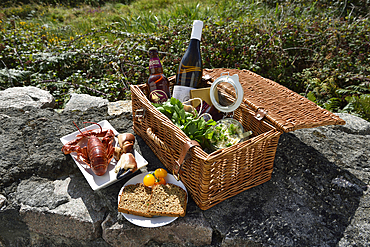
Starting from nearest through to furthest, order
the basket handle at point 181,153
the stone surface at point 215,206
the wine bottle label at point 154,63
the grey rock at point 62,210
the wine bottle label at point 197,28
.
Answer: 1. the basket handle at point 181,153
2. the stone surface at point 215,206
3. the grey rock at point 62,210
4. the wine bottle label at point 197,28
5. the wine bottle label at point 154,63

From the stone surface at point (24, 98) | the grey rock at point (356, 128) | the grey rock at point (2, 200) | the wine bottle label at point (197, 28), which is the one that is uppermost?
the wine bottle label at point (197, 28)

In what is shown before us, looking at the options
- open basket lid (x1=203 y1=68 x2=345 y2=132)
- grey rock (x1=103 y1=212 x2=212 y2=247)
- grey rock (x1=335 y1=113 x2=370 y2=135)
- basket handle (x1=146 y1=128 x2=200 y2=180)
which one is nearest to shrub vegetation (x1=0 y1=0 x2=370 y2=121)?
grey rock (x1=335 y1=113 x2=370 y2=135)

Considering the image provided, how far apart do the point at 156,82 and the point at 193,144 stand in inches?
35.1

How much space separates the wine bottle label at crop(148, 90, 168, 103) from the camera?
204 cm

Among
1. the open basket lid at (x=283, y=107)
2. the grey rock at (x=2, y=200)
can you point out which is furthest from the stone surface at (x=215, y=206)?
the open basket lid at (x=283, y=107)

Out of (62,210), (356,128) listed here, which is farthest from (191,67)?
(356,128)

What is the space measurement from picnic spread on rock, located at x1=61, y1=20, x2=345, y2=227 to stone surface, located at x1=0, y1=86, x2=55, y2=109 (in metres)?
1.06

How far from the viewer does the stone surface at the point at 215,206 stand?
157cm

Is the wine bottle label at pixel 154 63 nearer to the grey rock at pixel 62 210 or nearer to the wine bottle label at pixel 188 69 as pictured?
the wine bottle label at pixel 188 69

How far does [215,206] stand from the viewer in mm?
1674

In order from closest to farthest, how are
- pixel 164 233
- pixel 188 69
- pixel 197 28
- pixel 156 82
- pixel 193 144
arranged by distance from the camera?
1. pixel 193 144
2. pixel 164 233
3. pixel 197 28
4. pixel 156 82
5. pixel 188 69

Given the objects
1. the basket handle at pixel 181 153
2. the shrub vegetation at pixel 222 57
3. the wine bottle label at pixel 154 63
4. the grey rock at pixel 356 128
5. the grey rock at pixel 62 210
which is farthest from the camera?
the shrub vegetation at pixel 222 57

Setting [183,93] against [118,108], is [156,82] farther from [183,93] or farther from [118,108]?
[118,108]

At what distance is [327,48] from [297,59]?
1.48ft
